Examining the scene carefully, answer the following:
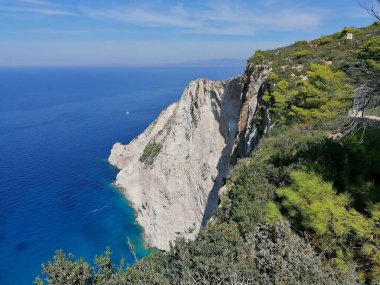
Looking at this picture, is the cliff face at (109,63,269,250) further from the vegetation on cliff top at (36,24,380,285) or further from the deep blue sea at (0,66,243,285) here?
the vegetation on cliff top at (36,24,380,285)

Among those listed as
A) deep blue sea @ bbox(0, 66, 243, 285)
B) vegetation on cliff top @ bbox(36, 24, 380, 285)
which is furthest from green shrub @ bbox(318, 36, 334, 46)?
deep blue sea @ bbox(0, 66, 243, 285)

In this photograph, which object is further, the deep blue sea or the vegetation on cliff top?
the deep blue sea

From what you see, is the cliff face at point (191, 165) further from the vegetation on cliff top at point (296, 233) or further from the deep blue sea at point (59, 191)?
the vegetation on cliff top at point (296, 233)

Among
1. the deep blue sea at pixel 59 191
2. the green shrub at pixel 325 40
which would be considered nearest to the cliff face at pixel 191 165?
the deep blue sea at pixel 59 191

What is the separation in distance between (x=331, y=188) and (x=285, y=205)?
116 cm

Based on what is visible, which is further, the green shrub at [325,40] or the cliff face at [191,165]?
the cliff face at [191,165]

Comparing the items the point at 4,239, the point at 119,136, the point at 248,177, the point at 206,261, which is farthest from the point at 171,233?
the point at 119,136

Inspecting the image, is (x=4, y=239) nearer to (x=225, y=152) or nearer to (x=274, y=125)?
(x=225, y=152)

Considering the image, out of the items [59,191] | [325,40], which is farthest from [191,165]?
[59,191]

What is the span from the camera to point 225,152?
36.1m

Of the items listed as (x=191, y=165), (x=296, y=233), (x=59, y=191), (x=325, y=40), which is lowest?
(x=59, y=191)

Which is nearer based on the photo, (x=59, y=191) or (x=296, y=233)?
(x=296, y=233)

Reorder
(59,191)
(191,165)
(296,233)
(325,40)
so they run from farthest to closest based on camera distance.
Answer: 1. (59,191)
2. (191,165)
3. (325,40)
4. (296,233)

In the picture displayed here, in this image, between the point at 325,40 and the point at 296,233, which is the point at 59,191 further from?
the point at 296,233
